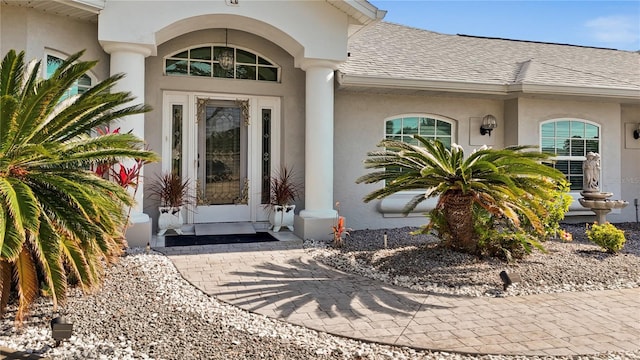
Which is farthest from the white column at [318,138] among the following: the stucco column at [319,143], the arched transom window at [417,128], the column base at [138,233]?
the column base at [138,233]

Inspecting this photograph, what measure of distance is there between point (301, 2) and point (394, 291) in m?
5.48

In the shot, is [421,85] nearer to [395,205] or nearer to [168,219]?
[395,205]

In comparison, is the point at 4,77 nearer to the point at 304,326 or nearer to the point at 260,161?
the point at 304,326

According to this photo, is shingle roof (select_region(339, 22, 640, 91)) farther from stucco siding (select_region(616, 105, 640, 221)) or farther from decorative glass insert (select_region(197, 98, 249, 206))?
decorative glass insert (select_region(197, 98, 249, 206))

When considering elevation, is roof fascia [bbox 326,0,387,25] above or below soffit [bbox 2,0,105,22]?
above

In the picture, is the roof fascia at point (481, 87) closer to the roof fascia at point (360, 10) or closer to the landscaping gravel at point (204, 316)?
the roof fascia at point (360, 10)

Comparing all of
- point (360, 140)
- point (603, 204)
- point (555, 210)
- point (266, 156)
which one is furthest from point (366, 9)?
point (603, 204)

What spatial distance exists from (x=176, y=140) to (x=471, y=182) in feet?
19.0

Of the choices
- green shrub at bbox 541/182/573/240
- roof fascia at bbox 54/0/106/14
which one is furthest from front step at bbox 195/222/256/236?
green shrub at bbox 541/182/573/240

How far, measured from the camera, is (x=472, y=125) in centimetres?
1051

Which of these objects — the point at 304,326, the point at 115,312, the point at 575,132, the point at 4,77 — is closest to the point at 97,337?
the point at 115,312

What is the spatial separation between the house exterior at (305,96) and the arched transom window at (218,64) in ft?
0.09

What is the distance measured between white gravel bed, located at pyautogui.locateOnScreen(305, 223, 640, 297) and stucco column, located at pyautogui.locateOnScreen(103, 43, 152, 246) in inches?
111

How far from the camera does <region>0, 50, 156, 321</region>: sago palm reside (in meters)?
3.91
